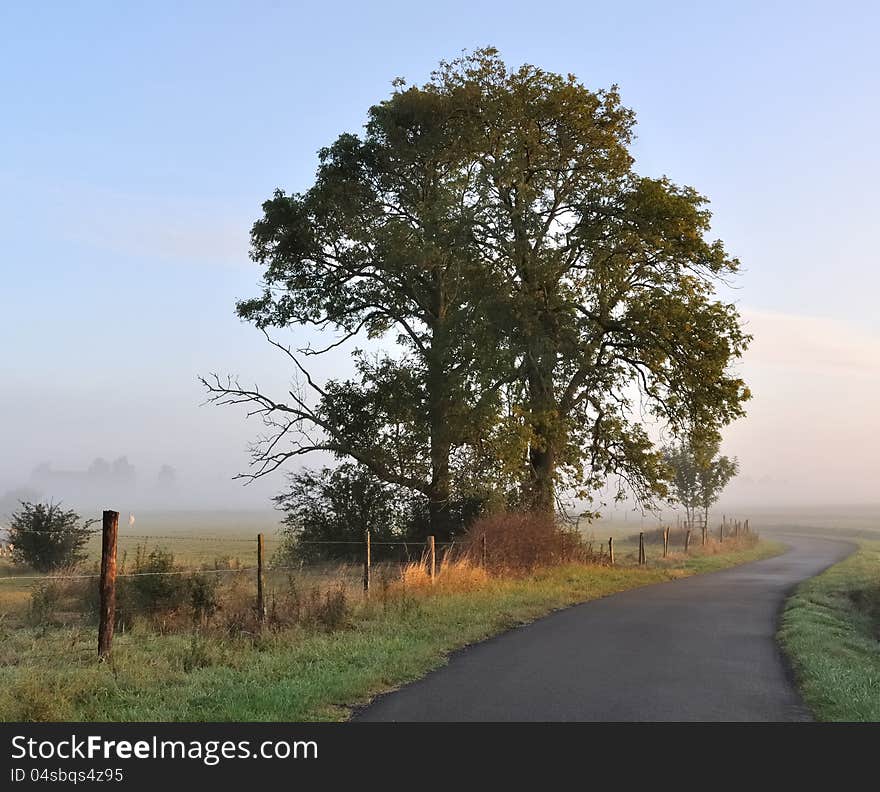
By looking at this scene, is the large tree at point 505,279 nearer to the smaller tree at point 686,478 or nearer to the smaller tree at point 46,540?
the smaller tree at point 46,540

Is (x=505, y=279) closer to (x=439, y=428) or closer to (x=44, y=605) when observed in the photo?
(x=439, y=428)

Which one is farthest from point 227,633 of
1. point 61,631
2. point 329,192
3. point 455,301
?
point 329,192

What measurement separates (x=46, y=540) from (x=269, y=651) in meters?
19.6

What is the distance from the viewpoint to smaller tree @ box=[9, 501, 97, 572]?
93.0ft

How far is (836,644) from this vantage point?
14.6m

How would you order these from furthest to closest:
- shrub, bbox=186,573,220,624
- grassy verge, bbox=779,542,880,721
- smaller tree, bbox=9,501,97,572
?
smaller tree, bbox=9,501,97,572 < shrub, bbox=186,573,220,624 < grassy verge, bbox=779,542,880,721

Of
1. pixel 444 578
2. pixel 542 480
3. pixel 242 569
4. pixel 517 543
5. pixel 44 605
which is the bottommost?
pixel 44 605

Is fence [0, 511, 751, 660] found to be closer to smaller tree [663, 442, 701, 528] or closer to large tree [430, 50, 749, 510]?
→ large tree [430, 50, 749, 510]

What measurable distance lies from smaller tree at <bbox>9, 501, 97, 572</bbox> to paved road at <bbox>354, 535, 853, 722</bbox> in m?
18.7

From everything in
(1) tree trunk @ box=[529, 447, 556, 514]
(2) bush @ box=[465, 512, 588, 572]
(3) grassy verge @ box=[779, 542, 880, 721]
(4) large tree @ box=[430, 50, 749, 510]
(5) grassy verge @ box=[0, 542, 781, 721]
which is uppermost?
(4) large tree @ box=[430, 50, 749, 510]

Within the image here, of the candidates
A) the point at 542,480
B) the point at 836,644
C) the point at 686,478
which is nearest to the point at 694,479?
the point at 686,478

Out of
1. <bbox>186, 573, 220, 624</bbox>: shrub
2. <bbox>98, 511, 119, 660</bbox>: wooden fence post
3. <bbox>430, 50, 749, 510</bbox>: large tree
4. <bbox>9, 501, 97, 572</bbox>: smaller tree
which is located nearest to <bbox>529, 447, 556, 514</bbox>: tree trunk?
<bbox>430, 50, 749, 510</bbox>: large tree

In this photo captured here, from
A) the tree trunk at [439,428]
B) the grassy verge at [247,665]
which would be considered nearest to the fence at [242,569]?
the grassy verge at [247,665]
